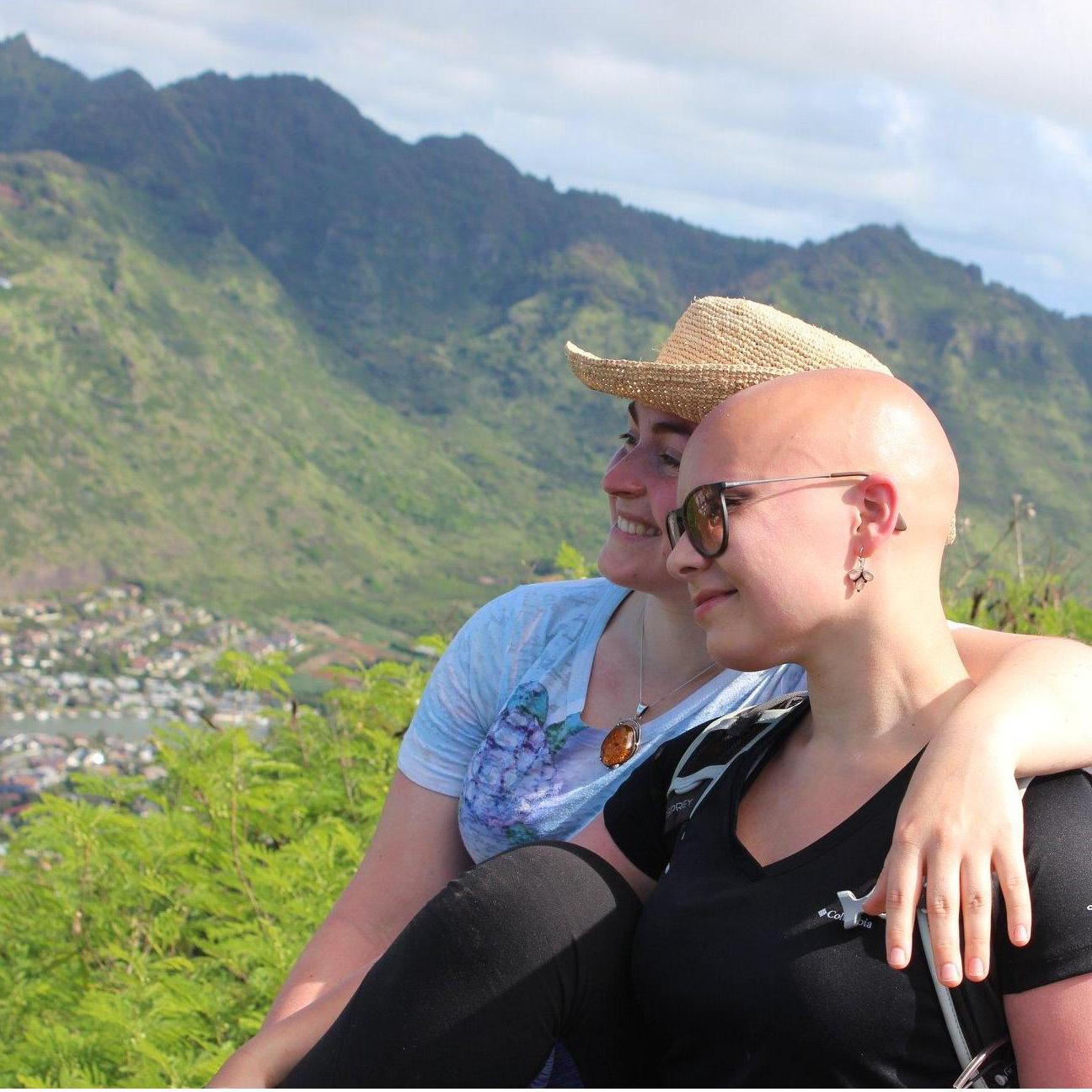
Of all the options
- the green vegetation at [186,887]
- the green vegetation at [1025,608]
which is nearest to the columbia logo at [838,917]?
the green vegetation at [186,887]

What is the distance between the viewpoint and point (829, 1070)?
64.6 inches

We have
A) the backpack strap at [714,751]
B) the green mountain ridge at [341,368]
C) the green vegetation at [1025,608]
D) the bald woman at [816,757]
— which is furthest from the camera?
the green mountain ridge at [341,368]

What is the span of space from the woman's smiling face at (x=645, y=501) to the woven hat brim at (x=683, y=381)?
0.05 meters

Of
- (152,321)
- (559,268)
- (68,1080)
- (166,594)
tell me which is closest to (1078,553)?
(68,1080)

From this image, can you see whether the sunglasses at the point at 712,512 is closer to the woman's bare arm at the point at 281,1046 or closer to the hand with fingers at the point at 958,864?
the hand with fingers at the point at 958,864

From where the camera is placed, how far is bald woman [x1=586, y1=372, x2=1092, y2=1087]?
1.64 m

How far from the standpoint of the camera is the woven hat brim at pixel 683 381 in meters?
2.58

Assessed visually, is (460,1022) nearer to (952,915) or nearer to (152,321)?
(952,915)

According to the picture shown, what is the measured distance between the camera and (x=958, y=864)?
1.56m

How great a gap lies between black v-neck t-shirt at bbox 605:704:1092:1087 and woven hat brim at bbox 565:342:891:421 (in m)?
0.91

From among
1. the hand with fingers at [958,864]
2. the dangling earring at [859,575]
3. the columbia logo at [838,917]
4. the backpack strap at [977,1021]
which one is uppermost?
the dangling earring at [859,575]

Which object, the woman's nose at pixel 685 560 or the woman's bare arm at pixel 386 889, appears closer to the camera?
the woman's nose at pixel 685 560

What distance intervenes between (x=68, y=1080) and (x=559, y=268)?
185 metres

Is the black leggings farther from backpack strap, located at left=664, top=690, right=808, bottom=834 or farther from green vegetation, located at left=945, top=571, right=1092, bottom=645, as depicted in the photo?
green vegetation, located at left=945, top=571, right=1092, bottom=645
